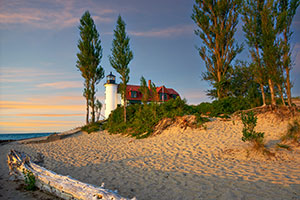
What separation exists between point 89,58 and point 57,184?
22.2m

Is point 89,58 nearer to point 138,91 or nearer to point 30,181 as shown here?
point 138,91

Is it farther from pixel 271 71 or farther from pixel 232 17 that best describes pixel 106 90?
pixel 271 71

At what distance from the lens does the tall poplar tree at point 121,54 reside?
2067cm

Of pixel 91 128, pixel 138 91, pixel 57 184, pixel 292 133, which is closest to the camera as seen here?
pixel 57 184

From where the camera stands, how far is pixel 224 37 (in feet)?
75.3

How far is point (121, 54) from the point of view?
20.9 meters

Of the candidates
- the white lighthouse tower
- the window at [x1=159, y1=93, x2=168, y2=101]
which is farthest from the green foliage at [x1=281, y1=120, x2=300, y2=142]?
the white lighthouse tower

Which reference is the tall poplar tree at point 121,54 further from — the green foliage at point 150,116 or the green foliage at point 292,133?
the green foliage at point 292,133

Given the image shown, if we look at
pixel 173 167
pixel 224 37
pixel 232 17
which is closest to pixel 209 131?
pixel 173 167

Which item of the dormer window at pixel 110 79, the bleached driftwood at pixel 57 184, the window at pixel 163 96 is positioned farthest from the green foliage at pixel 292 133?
the dormer window at pixel 110 79

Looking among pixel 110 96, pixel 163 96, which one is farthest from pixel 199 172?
pixel 163 96

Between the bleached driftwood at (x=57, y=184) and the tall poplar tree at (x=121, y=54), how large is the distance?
45.0 feet

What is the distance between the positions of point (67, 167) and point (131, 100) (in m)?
26.0

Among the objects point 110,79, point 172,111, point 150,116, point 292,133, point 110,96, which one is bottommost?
point 292,133
